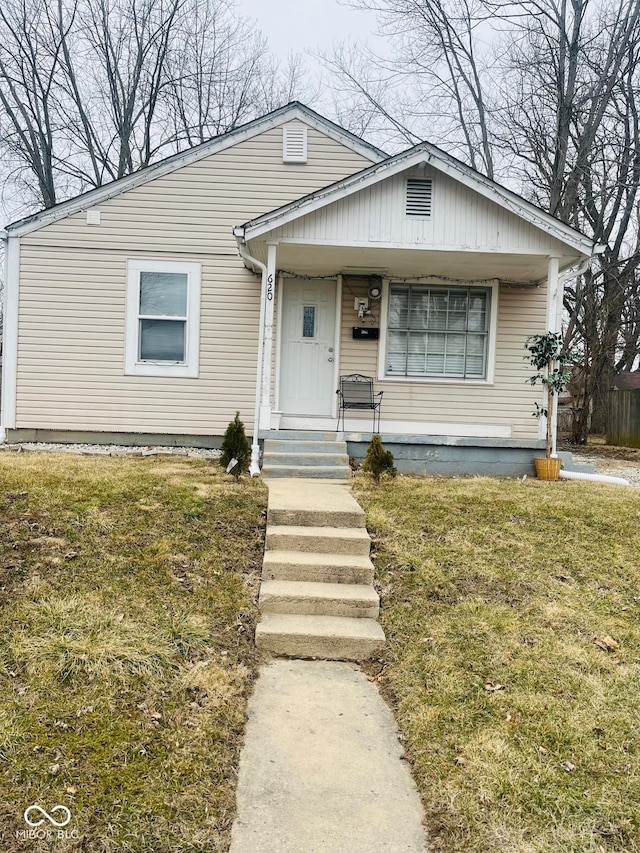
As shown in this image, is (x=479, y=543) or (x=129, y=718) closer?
(x=129, y=718)

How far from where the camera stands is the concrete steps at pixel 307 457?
6.95 metres

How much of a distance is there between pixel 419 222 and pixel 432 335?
204 centimetres

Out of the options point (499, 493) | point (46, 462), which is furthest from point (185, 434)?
point (499, 493)

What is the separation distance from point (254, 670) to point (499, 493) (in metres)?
3.74

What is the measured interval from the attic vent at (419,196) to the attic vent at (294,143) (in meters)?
2.49

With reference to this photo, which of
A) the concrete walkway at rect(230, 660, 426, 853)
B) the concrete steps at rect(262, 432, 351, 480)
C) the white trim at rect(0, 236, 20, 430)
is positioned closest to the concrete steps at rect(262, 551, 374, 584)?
the concrete walkway at rect(230, 660, 426, 853)

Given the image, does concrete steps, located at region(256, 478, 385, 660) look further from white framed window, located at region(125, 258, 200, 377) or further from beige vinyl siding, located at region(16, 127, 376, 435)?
white framed window, located at region(125, 258, 200, 377)

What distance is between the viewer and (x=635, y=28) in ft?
42.9

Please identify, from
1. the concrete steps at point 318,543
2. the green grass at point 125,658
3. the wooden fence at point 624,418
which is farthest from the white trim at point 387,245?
the wooden fence at point 624,418

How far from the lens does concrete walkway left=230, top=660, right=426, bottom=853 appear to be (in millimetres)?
2203

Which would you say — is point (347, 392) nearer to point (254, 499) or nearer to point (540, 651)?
point (254, 499)

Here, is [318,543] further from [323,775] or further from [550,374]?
[550,374]

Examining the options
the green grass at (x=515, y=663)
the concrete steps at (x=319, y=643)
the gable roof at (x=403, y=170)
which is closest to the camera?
the green grass at (x=515, y=663)

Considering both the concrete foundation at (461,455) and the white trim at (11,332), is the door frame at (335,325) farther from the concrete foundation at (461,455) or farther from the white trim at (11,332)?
the white trim at (11,332)
